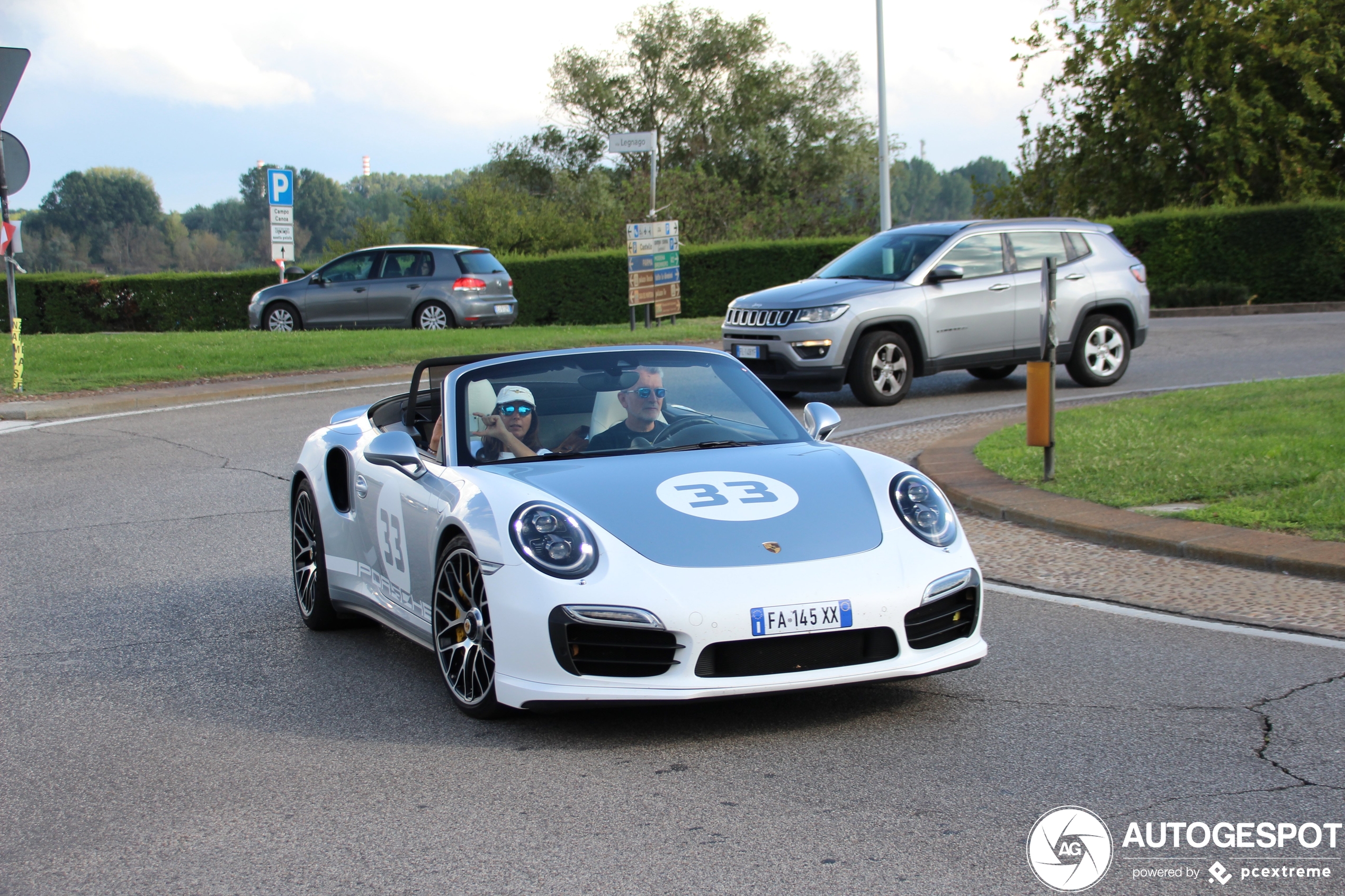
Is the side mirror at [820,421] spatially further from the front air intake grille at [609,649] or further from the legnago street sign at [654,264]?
the legnago street sign at [654,264]

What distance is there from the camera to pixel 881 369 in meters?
13.6

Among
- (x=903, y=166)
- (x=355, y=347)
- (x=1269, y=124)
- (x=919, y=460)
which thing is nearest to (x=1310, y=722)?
(x=919, y=460)

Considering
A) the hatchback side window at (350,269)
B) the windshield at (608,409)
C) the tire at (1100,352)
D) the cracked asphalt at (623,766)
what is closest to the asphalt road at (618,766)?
the cracked asphalt at (623,766)

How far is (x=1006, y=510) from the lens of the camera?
8078 mm

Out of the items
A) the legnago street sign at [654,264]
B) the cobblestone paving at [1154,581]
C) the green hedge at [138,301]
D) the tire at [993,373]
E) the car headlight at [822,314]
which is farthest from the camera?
the green hedge at [138,301]

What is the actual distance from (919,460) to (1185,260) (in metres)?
21.6

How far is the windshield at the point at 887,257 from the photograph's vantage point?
1395 centimetres

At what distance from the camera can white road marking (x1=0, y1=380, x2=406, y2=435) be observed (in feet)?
44.9

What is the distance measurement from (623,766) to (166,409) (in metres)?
12.0

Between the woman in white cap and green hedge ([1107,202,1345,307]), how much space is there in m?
25.0

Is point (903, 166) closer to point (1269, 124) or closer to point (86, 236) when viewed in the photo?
point (1269, 124)

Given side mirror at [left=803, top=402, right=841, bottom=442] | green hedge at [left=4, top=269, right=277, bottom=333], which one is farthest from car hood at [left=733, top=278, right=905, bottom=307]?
green hedge at [left=4, top=269, right=277, bottom=333]

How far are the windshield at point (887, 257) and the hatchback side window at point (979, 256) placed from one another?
7.2 inches

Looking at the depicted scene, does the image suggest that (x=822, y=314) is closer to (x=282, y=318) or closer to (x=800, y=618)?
(x=800, y=618)
